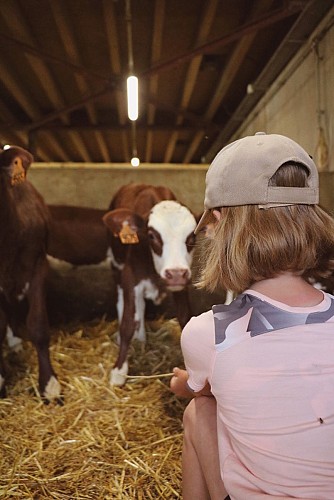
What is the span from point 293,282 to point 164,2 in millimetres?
4267

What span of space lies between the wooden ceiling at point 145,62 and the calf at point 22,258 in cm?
227

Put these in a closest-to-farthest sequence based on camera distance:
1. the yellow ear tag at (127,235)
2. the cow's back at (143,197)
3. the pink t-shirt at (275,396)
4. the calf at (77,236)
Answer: the pink t-shirt at (275,396)
the yellow ear tag at (127,235)
the cow's back at (143,197)
the calf at (77,236)

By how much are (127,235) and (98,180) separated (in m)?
1.99

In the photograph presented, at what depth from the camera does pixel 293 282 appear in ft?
4.62

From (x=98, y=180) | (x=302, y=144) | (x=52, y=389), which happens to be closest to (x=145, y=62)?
(x=98, y=180)

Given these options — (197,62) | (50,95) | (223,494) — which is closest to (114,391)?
(223,494)

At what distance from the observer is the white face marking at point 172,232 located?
3.47 metres

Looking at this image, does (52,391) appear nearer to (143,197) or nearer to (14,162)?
(14,162)

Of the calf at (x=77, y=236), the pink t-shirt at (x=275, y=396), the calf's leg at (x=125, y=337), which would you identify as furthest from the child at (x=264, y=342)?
the calf at (x=77, y=236)

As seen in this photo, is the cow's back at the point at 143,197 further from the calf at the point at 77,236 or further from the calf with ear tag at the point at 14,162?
the calf with ear tag at the point at 14,162

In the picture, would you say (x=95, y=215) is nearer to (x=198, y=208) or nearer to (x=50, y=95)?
(x=198, y=208)

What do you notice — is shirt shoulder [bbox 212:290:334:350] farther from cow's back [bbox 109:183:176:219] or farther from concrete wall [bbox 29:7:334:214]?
concrete wall [bbox 29:7:334:214]

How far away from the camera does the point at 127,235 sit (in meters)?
3.62

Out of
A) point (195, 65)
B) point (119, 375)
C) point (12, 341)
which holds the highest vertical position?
point (195, 65)
